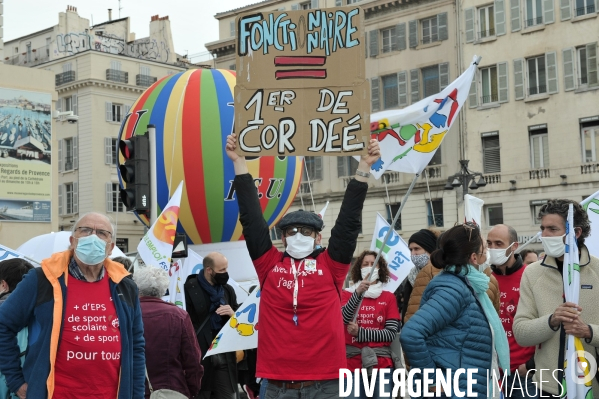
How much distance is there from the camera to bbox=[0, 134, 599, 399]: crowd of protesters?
5.26 meters

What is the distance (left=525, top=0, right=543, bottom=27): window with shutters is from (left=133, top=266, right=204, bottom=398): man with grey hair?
109ft

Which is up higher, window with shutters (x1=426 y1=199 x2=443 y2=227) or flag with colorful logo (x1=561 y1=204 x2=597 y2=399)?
window with shutters (x1=426 y1=199 x2=443 y2=227)

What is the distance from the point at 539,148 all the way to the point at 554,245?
107 ft

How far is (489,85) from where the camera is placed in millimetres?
38906

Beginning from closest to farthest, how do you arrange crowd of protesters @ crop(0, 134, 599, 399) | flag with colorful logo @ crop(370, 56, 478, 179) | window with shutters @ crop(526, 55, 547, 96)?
crowd of protesters @ crop(0, 134, 599, 399) → flag with colorful logo @ crop(370, 56, 478, 179) → window with shutters @ crop(526, 55, 547, 96)

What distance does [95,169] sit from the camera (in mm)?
53438

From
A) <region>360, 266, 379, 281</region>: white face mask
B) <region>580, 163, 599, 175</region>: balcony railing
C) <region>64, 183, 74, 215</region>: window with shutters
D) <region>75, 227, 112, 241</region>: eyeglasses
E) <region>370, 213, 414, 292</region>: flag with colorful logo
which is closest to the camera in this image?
<region>75, 227, 112, 241</region>: eyeglasses

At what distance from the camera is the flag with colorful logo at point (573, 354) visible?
548 cm

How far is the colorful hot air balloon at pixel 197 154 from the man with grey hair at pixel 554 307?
1236cm

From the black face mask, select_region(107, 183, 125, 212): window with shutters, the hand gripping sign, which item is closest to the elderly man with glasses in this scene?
the hand gripping sign

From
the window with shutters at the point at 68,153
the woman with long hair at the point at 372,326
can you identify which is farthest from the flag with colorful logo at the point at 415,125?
the window with shutters at the point at 68,153

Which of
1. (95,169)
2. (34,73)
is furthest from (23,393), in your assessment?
(95,169)

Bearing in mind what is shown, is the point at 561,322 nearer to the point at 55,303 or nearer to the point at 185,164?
the point at 55,303

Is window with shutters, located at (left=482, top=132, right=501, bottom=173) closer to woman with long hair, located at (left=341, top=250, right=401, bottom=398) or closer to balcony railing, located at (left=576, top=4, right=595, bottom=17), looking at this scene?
balcony railing, located at (left=576, top=4, right=595, bottom=17)
